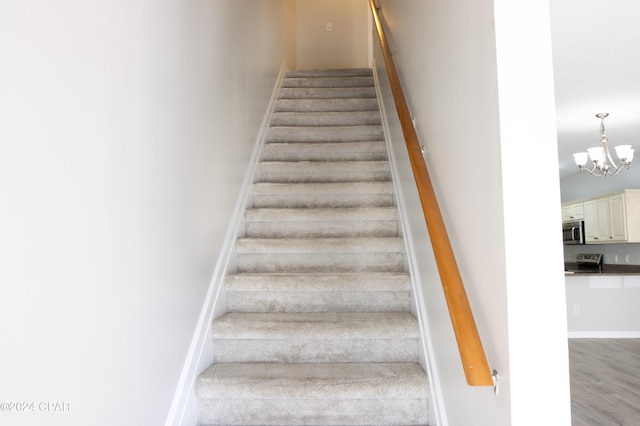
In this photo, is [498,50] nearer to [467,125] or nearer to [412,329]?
[467,125]

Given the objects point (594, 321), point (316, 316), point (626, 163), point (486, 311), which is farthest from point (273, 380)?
point (594, 321)

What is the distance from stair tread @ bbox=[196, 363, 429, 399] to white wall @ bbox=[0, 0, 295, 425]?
23cm

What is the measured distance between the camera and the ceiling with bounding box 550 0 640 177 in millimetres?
2648

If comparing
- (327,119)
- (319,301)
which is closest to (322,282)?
(319,301)

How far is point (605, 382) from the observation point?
3.46 m

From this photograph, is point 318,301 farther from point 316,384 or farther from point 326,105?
point 326,105

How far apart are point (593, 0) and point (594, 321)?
4.29 meters

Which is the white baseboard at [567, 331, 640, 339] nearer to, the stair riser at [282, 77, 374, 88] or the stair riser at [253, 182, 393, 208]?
the stair riser at [253, 182, 393, 208]

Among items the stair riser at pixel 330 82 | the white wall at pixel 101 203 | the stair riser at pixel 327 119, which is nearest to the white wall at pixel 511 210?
the white wall at pixel 101 203

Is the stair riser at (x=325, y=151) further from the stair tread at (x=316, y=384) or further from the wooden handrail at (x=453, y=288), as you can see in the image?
the stair tread at (x=316, y=384)

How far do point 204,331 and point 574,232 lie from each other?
301 inches

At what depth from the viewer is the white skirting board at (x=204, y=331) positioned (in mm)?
1677

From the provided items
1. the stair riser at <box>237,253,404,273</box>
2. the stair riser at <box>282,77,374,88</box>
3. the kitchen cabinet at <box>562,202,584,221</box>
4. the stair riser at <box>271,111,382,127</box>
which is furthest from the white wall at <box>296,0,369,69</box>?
the kitchen cabinet at <box>562,202,584,221</box>

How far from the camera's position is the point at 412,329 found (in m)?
2.03
